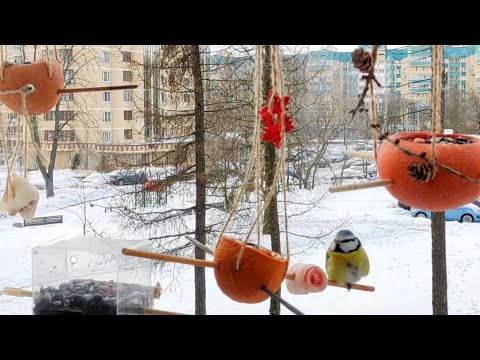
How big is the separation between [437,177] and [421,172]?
22 mm

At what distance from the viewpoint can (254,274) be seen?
551 mm

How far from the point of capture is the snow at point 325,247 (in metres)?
2.58

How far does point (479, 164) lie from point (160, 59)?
194cm

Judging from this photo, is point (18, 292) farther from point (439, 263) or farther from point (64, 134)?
point (64, 134)

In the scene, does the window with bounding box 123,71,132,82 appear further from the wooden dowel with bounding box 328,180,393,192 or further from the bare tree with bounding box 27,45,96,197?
the wooden dowel with bounding box 328,180,393,192

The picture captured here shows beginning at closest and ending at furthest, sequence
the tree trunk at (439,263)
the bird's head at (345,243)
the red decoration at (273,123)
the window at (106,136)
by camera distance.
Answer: the red decoration at (273,123) < the bird's head at (345,243) < the tree trunk at (439,263) < the window at (106,136)

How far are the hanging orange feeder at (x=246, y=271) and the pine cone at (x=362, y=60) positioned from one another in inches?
7.8

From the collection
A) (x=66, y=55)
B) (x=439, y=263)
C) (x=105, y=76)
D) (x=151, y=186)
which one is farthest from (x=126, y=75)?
(x=439, y=263)

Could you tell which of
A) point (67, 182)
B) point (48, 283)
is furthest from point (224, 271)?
point (67, 182)

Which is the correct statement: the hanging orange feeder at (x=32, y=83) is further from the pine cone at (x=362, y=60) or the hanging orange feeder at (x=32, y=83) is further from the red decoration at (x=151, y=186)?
the red decoration at (x=151, y=186)

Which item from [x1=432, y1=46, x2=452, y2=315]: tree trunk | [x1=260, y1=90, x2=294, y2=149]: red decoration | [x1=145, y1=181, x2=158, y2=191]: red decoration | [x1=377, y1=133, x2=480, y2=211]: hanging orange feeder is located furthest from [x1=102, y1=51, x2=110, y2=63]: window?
[x1=377, y1=133, x2=480, y2=211]: hanging orange feeder

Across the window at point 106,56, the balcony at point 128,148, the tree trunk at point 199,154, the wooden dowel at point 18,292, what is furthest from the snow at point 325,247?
the wooden dowel at point 18,292

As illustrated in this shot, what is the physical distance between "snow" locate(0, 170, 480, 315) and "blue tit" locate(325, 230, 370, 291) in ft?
4.96
